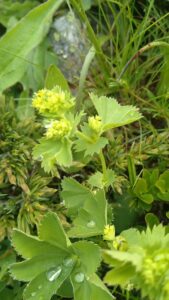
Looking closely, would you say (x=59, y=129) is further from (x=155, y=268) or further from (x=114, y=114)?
(x=155, y=268)

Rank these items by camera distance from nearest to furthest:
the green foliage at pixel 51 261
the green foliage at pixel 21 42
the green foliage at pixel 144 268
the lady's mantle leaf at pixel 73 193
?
the green foliage at pixel 144 268 < the green foliage at pixel 51 261 < the lady's mantle leaf at pixel 73 193 < the green foliage at pixel 21 42

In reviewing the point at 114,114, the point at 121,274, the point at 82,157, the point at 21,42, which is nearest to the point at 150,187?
the point at 82,157

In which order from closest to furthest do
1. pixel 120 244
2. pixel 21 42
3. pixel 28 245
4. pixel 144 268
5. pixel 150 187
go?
1. pixel 144 268
2. pixel 120 244
3. pixel 28 245
4. pixel 150 187
5. pixel 21 42

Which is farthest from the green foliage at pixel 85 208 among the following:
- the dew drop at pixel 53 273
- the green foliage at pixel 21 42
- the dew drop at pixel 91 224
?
the green foliage at pixel 21 42

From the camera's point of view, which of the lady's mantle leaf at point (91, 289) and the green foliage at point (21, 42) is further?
the green foliage at point (21, 42)

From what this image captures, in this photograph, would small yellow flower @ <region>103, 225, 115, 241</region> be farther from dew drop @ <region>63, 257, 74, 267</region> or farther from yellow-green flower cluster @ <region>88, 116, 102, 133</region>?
yellow-green flower cluster @ <region>88, 116, 102, 133</region>

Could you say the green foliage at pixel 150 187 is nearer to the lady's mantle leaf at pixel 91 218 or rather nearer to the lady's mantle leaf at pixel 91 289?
the lady's mantle leaf at pixel 91 218

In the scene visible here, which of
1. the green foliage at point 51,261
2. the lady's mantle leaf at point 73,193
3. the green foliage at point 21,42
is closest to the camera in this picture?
the green foliage at point 51,261

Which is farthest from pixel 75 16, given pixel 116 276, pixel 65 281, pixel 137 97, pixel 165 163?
pixel 116 276

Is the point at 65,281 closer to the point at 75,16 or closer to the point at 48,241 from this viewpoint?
the point at 48,241
